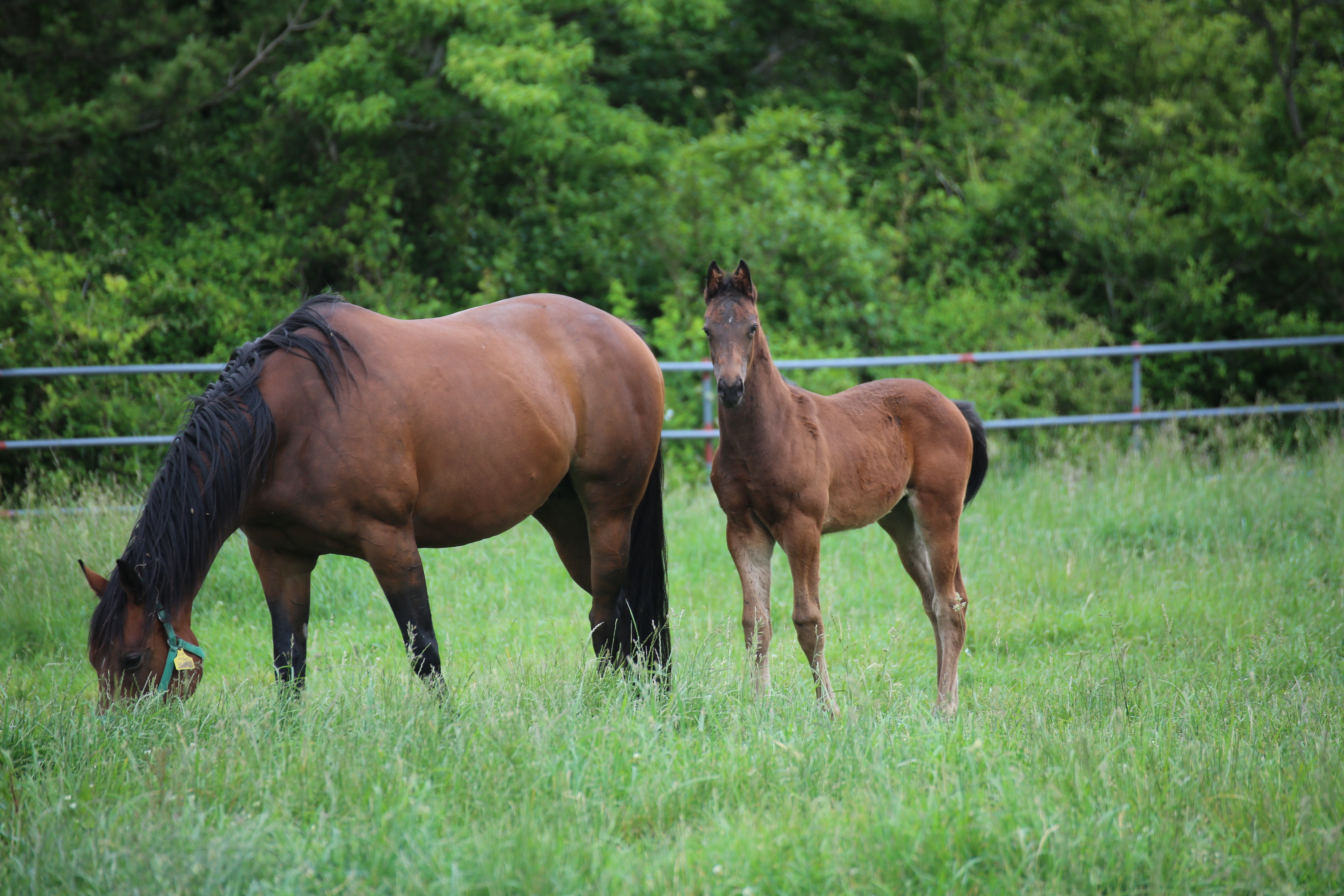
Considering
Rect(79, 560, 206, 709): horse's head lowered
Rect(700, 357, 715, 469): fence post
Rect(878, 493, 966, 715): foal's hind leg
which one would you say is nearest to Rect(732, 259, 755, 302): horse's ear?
Rect(878, 493, 966, 715): foal's hind leg

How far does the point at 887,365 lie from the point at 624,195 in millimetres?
4486

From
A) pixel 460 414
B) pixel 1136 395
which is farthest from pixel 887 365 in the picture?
pixel 460 414

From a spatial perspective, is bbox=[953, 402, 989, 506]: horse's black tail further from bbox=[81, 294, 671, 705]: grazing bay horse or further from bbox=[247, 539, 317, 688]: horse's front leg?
bbox=[247, 539, 317, 688]: horse's front leg

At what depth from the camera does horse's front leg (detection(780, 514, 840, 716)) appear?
434cm

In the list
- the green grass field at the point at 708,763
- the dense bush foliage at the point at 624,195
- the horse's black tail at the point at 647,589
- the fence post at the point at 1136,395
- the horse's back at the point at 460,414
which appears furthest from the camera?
the dense bush foliage at the point at 624,195

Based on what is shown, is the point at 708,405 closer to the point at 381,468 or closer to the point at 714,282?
the point at 714,282

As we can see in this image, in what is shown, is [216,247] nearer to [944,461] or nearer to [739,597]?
[739,597]

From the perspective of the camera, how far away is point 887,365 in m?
9.55

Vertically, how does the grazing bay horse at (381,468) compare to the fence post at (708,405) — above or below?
above

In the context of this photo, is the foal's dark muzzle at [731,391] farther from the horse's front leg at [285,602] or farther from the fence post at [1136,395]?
the fence post at [1136,395]

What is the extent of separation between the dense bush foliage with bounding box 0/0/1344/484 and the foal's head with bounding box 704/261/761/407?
20.6 feet

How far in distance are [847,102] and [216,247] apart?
8.84 metres

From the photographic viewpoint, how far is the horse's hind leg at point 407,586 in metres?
3.77

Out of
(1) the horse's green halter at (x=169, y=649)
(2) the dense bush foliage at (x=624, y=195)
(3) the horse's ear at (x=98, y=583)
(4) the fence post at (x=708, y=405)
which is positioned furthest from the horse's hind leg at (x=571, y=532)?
(2) the dense bush foliage at (x=624, y=195)
